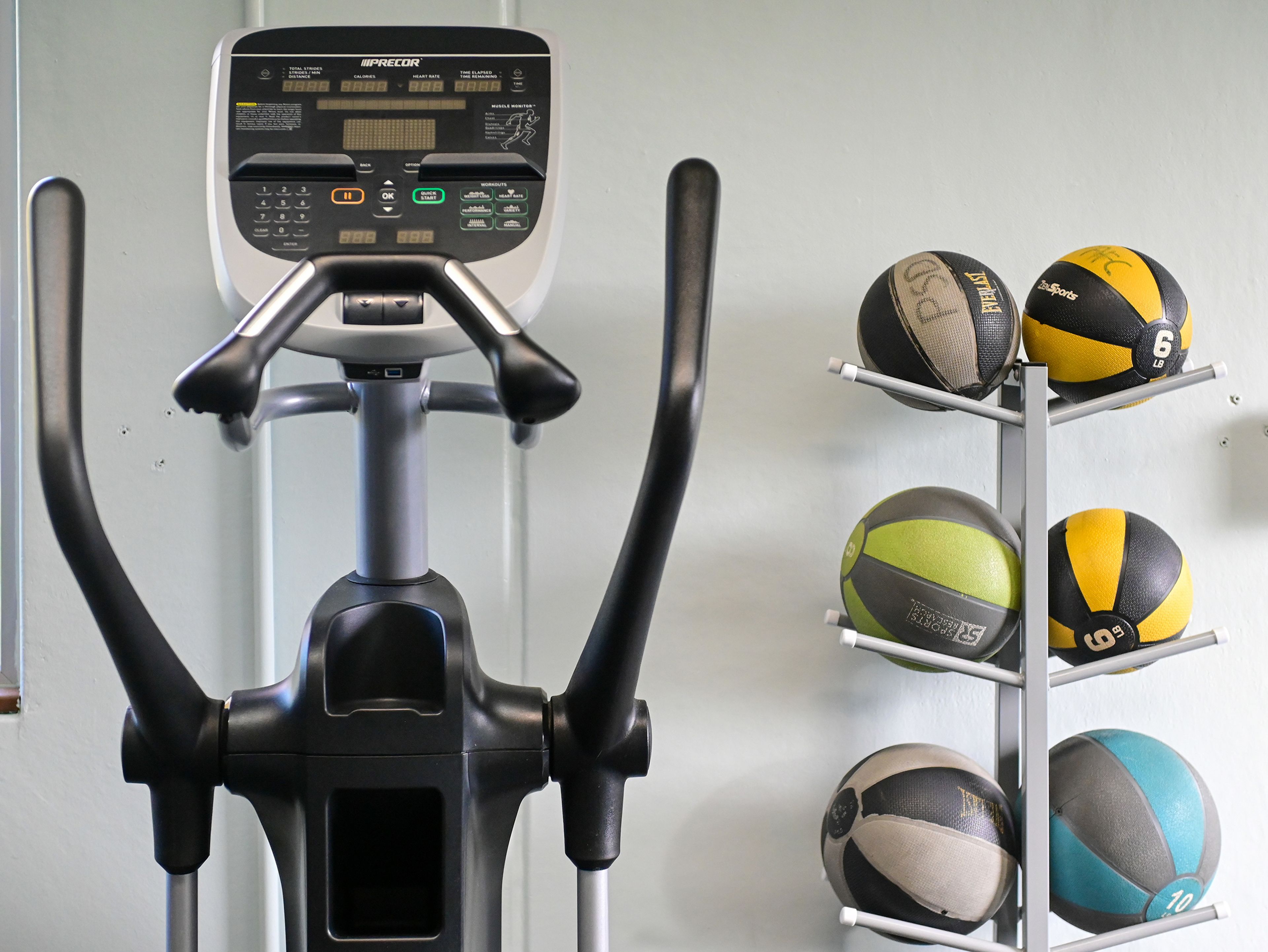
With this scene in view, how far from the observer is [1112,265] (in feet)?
3.91

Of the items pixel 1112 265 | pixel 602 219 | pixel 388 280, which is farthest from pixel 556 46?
pixel 1112 265

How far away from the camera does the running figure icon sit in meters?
0.80

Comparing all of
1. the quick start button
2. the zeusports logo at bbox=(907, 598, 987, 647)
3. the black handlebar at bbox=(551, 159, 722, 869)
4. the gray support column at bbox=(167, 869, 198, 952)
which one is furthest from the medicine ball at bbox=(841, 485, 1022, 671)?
the gray support column at bbox=(167, 869, 198, 952)

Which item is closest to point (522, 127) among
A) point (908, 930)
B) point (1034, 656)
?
point (1034, 656)

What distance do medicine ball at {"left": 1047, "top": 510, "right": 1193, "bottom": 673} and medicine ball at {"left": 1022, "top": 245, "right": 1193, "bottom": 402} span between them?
0.20 metres

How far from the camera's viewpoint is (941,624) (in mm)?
1158

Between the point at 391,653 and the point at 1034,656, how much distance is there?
2.84 ft

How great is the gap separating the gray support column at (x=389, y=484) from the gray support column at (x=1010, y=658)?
2.91 ft

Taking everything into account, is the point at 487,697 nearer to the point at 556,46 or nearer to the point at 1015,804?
the point at 556,46

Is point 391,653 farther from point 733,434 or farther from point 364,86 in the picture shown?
point 733,434

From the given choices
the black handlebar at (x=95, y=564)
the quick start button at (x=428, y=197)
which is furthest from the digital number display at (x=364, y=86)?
the black handlebar at (x=95, y=564)

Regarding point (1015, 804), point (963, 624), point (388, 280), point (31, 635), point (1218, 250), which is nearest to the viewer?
point (388, 280)

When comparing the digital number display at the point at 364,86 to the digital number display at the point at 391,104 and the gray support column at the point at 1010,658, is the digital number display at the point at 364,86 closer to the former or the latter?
the digital number display at the point at 391,104

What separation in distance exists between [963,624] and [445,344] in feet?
2.57
